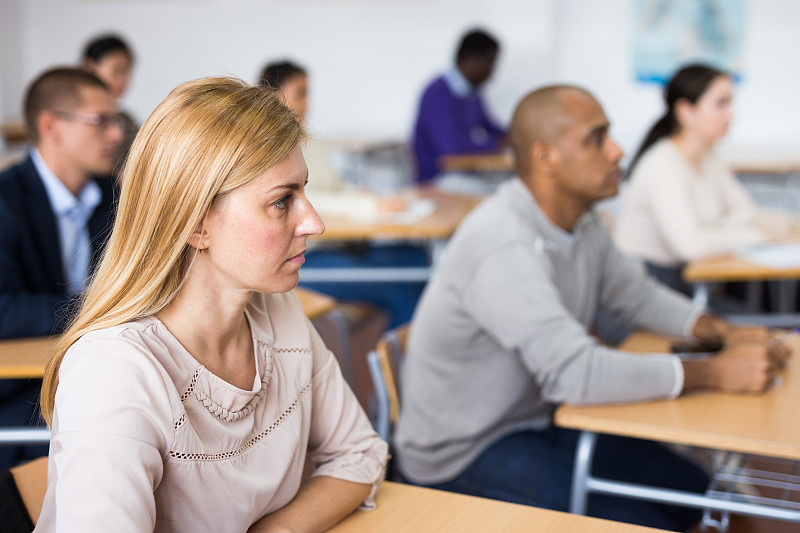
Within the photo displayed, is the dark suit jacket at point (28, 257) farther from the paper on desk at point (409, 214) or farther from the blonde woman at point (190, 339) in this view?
the paper on desk at point (409, 214)

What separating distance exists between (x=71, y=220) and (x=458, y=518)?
1.77m

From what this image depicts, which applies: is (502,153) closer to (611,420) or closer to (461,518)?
(611,420)

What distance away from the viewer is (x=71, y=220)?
97.0 inches

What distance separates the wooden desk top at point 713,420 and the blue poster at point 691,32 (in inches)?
207

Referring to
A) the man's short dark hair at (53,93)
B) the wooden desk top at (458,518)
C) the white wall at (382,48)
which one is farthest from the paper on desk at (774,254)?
the white wall at (382,48)

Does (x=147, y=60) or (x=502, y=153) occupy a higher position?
(x=147, y=60)

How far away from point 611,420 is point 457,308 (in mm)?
470

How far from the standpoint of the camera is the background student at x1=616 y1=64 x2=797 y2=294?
10.1ft

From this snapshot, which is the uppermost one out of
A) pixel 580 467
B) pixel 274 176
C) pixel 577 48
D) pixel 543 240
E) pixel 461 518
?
pixel 577 48

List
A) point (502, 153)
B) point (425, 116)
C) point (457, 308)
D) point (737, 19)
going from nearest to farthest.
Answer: point (457, 308) < point (425, 116) < point (502, 153) < point (737, 19)

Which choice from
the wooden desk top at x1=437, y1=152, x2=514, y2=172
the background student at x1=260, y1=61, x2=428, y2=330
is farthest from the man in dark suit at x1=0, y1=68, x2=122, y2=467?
the wooden desk top at x1=437, y1=152, x2=514, y2=172

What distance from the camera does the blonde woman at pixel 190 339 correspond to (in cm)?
91

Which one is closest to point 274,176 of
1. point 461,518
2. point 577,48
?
point 461,518

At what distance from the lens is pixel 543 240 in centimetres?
192
